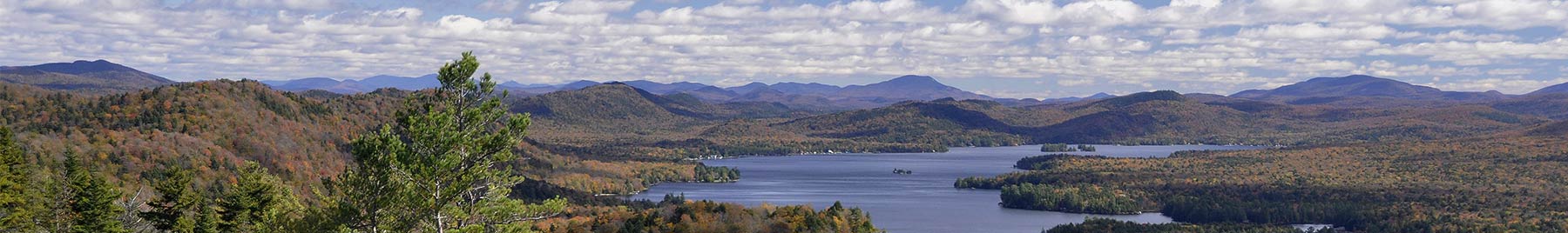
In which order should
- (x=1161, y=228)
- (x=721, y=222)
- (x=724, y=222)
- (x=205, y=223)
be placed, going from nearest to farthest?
(x=205, y=223), (x=721, y=222), (x=724, y=222), (x=1161, y=228)

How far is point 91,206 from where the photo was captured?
6731cm

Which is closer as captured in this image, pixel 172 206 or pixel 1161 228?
pixel 172 206

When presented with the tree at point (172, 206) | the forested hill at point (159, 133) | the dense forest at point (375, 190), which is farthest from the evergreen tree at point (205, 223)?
the forested hill at point (159, 133)

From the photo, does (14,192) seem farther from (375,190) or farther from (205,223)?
(375,190)

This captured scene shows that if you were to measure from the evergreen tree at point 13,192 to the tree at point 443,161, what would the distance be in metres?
30.4

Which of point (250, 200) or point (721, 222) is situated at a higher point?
point (250, 200)

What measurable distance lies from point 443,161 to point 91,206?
34532 millimetres

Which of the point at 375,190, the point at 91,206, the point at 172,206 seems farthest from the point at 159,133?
the point at 375,190

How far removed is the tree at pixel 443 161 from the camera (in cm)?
4047

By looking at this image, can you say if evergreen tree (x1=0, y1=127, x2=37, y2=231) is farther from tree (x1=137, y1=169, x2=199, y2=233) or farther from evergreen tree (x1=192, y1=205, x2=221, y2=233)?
evergreen tree (x1=192, y1=205, x2=221, y2=233)

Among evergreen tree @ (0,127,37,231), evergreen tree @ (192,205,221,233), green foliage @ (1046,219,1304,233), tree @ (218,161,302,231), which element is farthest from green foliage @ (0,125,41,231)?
green foliage @ (1046,219,1304,233)

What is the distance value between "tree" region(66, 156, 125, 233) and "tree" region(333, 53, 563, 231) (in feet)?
98.3

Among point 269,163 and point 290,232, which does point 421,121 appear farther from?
point 269,163

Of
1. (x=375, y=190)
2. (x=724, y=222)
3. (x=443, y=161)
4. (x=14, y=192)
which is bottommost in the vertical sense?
(x=724, y=222)
